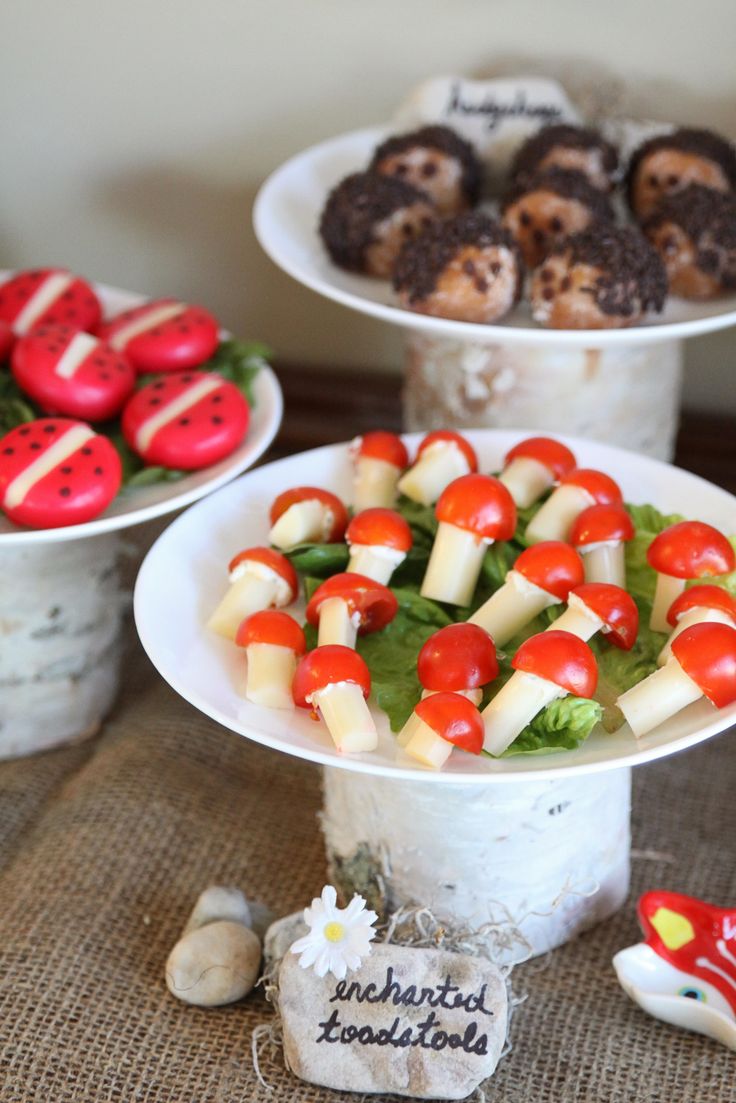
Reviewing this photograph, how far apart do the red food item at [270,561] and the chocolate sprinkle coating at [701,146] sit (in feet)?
2.42

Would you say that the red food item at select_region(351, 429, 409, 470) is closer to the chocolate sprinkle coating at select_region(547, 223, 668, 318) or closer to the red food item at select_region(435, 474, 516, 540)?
the red food item at select_region(435, 474, 516, 540)

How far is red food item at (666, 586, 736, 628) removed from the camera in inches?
42.0

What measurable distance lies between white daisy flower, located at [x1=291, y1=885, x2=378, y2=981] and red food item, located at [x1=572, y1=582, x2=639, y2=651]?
30 centimetres

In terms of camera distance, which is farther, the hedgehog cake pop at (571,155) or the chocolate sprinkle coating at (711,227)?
the hedgehog cake pop at (571,155)

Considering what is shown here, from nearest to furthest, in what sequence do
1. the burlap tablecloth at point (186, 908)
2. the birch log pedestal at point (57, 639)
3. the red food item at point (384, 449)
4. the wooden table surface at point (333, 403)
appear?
the burlap tablecloth at point (186, 908) < the red food item at point (384, 449) < the birch log pedestal at point (57, 639) < the wooden table surface at point (333, 403)

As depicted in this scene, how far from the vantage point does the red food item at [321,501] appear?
4.11ft

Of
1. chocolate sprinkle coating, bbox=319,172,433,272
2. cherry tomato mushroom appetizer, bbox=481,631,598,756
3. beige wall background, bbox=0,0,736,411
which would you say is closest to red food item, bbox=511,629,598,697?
cherry tomato mushroom appetizer, bbox=481,631,598,756

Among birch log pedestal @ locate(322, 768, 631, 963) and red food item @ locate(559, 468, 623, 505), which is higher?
red food item @ locate(559, 468, 623, 505)

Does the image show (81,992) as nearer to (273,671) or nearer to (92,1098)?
(92,1098)

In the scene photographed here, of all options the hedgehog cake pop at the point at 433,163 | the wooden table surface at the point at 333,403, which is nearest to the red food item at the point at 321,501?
the hedgehog cake pop at the point at 433,163

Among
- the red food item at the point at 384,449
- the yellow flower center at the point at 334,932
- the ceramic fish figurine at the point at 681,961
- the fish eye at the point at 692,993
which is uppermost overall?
the red food item at the point at 384,449

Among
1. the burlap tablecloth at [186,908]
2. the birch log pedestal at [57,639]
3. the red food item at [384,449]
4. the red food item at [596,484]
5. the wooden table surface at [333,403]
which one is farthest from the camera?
the wooden table surface at [333,403]

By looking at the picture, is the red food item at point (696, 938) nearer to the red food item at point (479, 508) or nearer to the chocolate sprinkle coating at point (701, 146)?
the red food item at point (479, 508)

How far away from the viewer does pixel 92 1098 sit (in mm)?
1075
